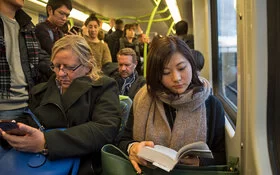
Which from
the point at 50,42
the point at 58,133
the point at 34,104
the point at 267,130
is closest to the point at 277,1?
the point at 267,130

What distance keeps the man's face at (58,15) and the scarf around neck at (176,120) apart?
1378 mm

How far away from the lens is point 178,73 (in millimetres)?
1219

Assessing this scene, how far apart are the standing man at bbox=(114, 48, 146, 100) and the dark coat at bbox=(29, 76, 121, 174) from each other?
1.32 m

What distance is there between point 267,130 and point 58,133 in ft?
2.75

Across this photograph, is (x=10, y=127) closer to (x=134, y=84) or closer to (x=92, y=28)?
(x=134, y=84)

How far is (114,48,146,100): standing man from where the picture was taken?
9.56ft

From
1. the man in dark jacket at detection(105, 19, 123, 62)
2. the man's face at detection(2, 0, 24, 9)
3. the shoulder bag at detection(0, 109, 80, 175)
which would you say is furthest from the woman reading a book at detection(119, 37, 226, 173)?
the man in dark jacket at detection(105, 19, 123, 62)

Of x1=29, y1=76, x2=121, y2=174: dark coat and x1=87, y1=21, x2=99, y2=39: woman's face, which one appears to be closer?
Answer: x1=29, y1=76, x2=121, y2=174: dark coat

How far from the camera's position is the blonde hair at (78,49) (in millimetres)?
1534

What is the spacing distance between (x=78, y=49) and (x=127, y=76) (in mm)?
1429

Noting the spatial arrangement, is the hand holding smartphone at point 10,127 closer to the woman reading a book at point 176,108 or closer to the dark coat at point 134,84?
the woman reading a book at point 176,108

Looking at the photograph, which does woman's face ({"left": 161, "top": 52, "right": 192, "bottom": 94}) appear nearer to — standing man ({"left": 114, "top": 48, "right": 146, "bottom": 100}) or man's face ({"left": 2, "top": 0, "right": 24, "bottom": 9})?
man's face ({"left": 2, "top": 0, "right": 24, "bottom": 9})

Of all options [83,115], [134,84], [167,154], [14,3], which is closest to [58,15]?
[14,3]

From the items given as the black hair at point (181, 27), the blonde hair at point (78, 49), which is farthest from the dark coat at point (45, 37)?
the black hair at point (181, 27)
